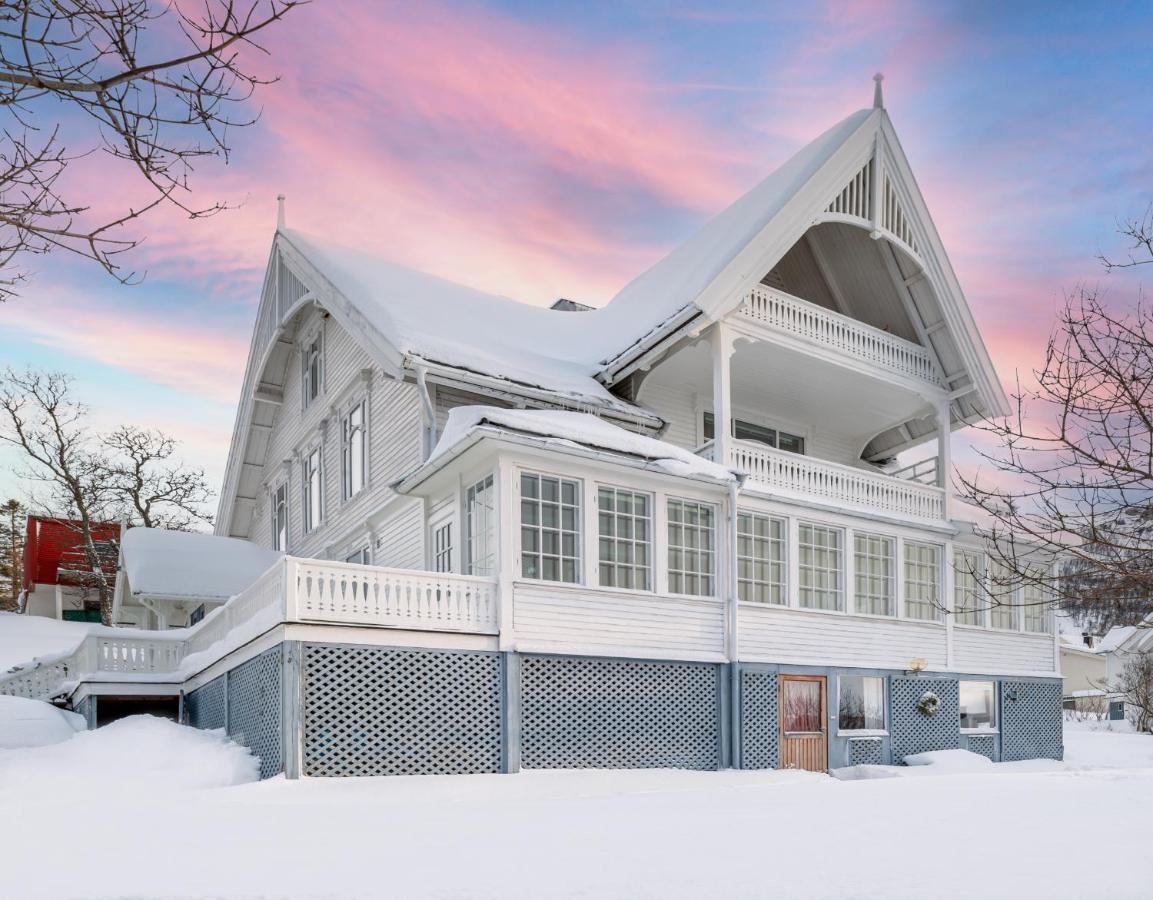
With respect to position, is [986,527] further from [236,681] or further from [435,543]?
[236,681]

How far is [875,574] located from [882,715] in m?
2.75

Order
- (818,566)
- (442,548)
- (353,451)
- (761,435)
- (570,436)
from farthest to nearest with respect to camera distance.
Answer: (761,435), (353,451), (818,566), (442,548), (570,436)

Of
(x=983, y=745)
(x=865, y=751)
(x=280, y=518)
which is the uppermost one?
(x=280, y=518)

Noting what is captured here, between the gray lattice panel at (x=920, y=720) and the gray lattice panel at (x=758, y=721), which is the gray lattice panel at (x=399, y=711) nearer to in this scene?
the gray lattice panel at (x=758, y=721)

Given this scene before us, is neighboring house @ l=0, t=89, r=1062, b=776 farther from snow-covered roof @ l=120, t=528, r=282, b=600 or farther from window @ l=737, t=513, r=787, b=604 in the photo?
snow-covered roof @ l=120, t=528, r=282, b=600

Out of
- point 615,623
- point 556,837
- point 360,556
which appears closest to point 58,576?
point 360,556

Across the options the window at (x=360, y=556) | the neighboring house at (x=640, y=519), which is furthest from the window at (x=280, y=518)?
the window at (x=360, y=556)

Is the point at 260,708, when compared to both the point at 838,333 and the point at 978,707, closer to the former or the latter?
the point at 838,333

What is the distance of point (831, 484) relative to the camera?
66.0ft

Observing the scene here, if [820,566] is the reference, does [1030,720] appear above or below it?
below

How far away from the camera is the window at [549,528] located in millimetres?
15508

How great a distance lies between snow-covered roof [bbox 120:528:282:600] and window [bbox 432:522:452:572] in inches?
277

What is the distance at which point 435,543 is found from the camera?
1780cm

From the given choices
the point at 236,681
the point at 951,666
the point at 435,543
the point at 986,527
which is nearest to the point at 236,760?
the point at 236,681
